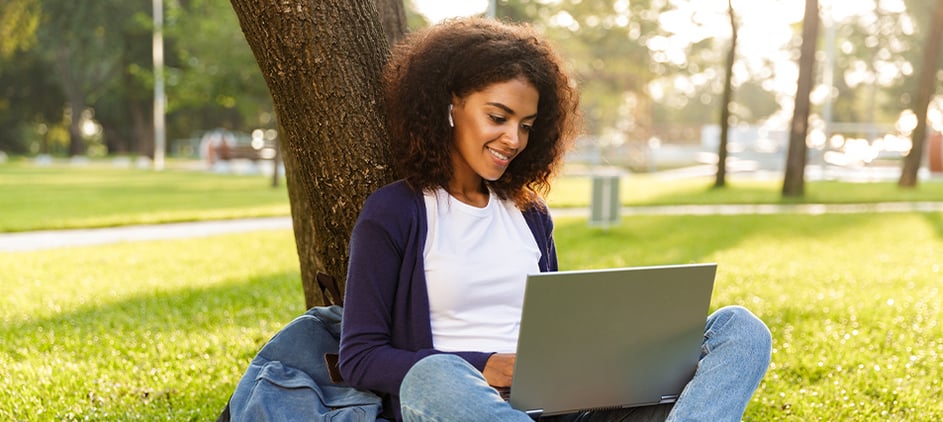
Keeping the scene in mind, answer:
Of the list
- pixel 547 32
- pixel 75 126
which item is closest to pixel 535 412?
pixel 547 32

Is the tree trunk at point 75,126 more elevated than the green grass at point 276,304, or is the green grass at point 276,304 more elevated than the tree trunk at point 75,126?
the green grass at point 276,304

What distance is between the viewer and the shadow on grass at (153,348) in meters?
3.94

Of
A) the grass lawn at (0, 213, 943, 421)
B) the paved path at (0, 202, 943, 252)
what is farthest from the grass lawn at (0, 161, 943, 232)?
the grass lawn at (0, 213, 943, 421)

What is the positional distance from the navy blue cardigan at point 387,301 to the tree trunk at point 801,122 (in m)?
15.2

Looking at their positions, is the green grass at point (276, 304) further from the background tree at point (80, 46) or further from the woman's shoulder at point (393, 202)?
the background tree at point (80, 46)

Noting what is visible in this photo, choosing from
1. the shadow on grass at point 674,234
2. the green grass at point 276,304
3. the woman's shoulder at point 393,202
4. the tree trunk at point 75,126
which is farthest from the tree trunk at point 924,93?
the tree trunk at point 75,126

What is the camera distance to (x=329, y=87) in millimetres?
2973

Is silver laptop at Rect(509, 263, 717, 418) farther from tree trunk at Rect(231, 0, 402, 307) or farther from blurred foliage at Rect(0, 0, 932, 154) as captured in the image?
blurred foliage at Rect(0, 0, 932, 154)

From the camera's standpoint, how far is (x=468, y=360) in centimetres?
239

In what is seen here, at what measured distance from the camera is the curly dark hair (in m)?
2.57

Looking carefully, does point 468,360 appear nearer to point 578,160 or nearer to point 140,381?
point 140,381

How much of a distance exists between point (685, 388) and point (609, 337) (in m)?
0.25

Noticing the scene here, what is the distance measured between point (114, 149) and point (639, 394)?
52220 millimetres

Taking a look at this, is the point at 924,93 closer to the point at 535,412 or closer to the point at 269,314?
the point at 269,314
